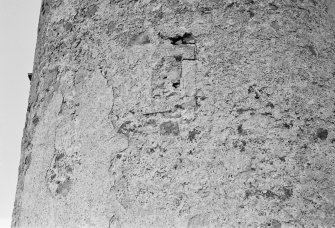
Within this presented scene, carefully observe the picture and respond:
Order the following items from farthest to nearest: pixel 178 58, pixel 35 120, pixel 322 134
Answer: pixel 35 120, pixel 178 58, pixel 322 134

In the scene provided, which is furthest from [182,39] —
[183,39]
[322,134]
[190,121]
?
[322,134]

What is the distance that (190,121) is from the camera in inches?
86.8

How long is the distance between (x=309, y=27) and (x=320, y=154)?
743mm

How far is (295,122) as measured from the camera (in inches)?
86.3

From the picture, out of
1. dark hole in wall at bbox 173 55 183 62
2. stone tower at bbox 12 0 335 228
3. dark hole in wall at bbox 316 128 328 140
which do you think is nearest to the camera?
stone tower at bbox 12 0 335 228

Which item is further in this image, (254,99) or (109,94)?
(109,94)

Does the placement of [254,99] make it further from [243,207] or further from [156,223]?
[156,223]

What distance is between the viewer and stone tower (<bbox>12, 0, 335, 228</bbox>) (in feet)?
6.83

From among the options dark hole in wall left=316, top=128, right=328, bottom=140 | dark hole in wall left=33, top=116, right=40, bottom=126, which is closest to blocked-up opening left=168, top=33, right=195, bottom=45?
dark hole in wall left=316, top=128, right=328, bottom=140

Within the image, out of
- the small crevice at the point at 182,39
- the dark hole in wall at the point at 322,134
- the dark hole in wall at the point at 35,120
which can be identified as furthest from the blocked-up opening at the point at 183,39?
the dark hole in wall at the point at 35,120

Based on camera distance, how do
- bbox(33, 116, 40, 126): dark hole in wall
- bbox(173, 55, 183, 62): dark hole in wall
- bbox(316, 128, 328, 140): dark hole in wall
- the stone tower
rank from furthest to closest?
1. bbox(33, 116, 40, 126): dark hole in wall
2. bbox(173, 55, 183, 62): dark hole in wall
3. bbox(316, 128, 328, 140): dark hole in wall
4. the stone tower

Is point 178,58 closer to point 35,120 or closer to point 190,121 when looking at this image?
point 190,121

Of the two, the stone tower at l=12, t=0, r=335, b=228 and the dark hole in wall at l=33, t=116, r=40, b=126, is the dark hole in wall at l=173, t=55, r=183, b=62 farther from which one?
the dark hole in wall at l=33, t=116, r=40, b=126

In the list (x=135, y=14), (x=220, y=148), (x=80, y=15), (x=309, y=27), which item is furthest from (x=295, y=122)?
(x=80, y=15)
